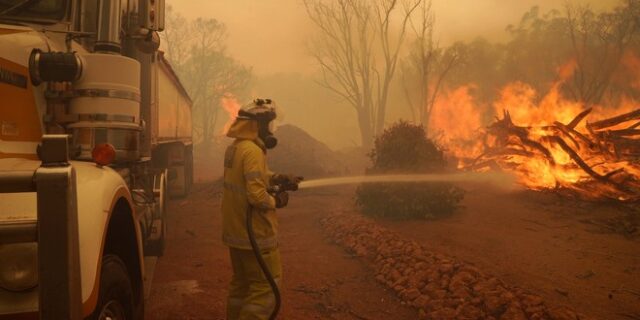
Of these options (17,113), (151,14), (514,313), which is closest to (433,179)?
(514,313)

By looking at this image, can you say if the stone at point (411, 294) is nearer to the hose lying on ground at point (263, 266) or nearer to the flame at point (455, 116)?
the hose lying on ground at point (263, 266)

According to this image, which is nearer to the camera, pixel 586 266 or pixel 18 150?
pixel 18 150

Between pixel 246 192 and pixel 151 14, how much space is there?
6.26ft

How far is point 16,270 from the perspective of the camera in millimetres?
1846

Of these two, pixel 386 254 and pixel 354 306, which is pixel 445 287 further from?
pixel 386 254

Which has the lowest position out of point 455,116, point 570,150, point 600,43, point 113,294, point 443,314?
point 443,314

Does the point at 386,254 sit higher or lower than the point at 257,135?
lower

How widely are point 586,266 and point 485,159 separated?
815 cm

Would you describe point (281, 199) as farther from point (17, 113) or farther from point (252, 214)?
point (17, 113)

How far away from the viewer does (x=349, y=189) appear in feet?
47.1

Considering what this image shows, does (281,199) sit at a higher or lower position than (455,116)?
lower

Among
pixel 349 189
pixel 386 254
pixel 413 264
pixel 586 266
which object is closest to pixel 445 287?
pixel 413 264

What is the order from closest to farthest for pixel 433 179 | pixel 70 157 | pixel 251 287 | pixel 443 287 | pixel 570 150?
pixel 70 157 → pixel 251 287 → pixel 443 287 → pixel 433 179 → pixel 570 150

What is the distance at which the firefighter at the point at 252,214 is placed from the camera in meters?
3.60
